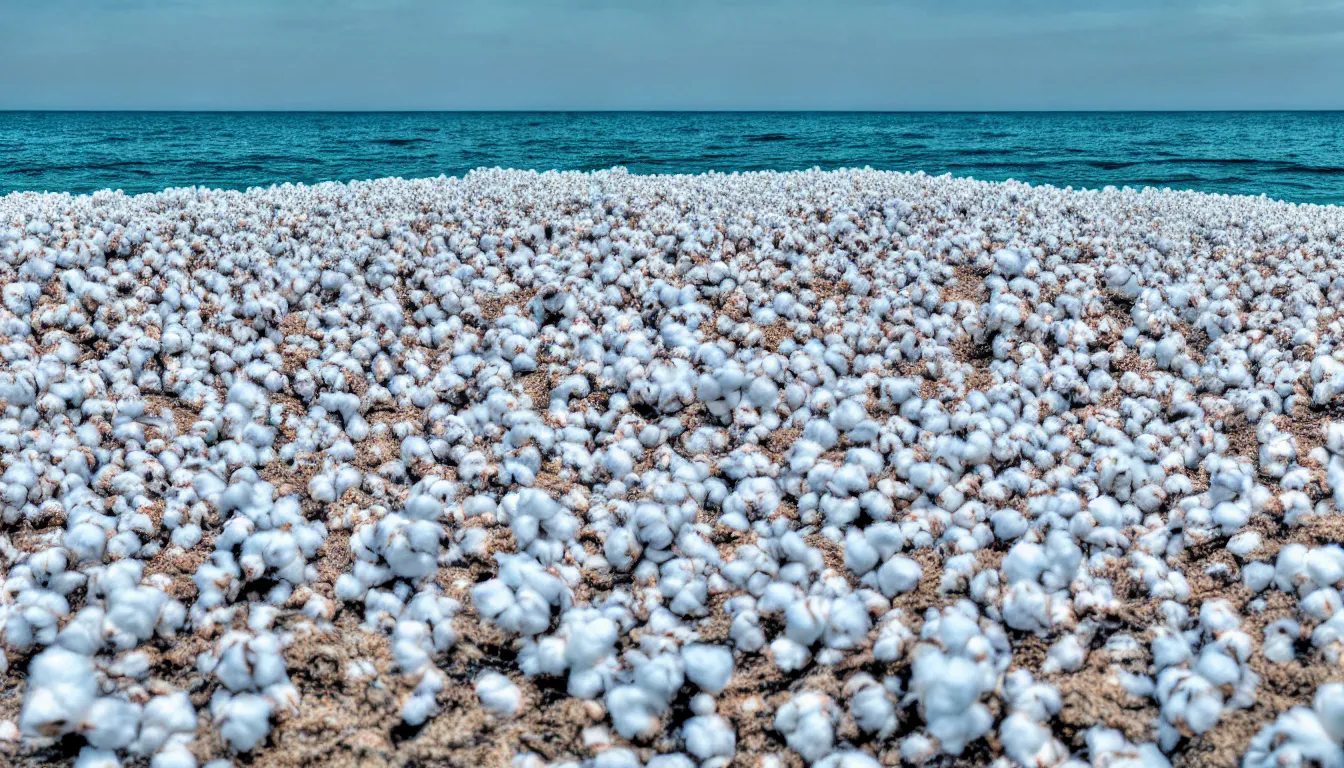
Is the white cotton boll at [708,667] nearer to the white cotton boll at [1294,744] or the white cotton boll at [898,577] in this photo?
the white cotton boll at [898,577]

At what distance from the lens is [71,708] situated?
2211 millimetres

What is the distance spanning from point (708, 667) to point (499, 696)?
0.61 m

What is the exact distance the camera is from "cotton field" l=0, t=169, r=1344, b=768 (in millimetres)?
2303

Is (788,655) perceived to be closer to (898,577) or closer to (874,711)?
(874,711)

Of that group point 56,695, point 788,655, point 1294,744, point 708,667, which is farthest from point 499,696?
point 1294,744

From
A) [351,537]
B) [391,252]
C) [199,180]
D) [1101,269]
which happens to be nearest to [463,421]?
Answer: [351,537]

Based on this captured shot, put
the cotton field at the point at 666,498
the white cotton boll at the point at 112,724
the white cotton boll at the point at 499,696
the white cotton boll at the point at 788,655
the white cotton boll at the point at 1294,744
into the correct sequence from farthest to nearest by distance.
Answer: the white cotton boll at the point at 788,655
the white cotton boll at the point at 499,696
the cotton field at the point at 666,498
the white cotton boll at the point at 112,724
the white cotton boll at the point at 1294,744

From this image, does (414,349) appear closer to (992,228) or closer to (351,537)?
(351,537)

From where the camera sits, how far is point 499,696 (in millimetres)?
2414

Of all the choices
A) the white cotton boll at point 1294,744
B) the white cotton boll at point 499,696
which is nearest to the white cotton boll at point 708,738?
the white cotton boll at point 499,696

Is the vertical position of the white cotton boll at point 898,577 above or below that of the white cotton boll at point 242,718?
above

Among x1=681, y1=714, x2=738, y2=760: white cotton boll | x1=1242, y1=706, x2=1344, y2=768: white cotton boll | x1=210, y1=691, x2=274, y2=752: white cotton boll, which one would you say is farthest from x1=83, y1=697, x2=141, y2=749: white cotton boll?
x1=1242, y1=706, x2=1344, y2=768: white cotton boll

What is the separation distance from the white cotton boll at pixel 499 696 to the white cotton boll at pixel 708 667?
1.64 ft

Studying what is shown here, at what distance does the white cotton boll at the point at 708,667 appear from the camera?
7.98 ft
